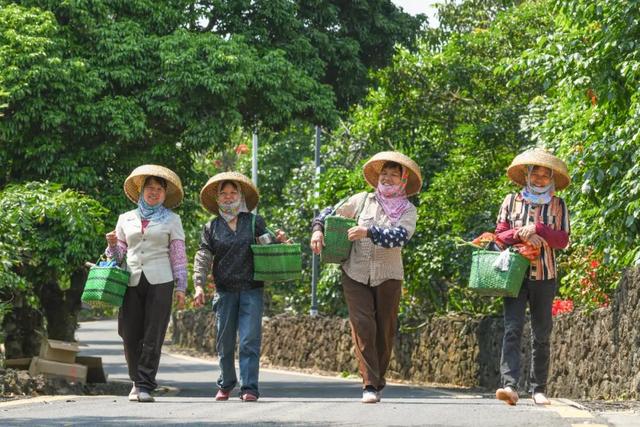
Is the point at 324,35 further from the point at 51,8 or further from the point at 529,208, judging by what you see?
the point at 529,208

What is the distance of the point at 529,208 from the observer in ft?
32.1

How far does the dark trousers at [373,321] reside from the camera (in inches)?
404

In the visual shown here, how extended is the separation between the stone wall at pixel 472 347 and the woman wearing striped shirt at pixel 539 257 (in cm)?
219

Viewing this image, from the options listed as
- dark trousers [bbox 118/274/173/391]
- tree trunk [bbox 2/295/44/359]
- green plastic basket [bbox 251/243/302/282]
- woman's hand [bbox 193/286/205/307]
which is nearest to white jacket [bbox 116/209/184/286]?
dark trousers [bbox 118/274/173/391]

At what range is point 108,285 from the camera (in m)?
10.7

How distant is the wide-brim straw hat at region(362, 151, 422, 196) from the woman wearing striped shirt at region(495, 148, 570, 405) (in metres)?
0.86

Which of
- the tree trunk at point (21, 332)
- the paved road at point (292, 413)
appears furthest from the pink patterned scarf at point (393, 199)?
the tree trunk at point (21, 332)

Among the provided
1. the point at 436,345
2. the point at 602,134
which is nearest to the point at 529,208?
the point at 602,134

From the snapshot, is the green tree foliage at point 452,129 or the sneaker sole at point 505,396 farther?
the green tree foliage at point 452,129

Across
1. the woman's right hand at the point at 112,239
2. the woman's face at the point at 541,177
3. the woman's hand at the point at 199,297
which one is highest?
the woman's face at the point at 541,177

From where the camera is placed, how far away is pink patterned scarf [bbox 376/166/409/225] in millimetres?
10359

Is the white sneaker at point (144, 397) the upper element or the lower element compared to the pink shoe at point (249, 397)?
lower

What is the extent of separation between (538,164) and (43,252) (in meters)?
11.1

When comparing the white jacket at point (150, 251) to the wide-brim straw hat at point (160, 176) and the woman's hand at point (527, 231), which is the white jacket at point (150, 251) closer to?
the wide-brim straw hat at point (160, 176)
